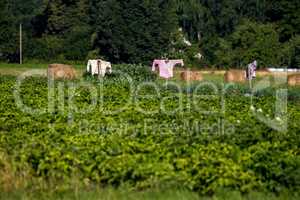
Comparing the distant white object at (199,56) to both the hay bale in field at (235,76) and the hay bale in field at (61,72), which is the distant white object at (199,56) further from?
the hay bale in field at (61,72)

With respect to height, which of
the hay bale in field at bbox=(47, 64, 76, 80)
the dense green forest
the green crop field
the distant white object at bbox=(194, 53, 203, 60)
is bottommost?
the green crop field

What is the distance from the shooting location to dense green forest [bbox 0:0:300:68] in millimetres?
70875

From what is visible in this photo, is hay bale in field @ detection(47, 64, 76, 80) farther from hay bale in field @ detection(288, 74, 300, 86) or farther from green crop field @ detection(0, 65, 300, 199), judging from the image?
green crop field @ detection(0, 65, 300, 199)

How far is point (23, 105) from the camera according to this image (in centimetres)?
1577

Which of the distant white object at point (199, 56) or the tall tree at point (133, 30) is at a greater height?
the tall tree at point (133, 30)

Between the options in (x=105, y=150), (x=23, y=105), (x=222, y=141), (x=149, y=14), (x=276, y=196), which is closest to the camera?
(x=276, y=196)

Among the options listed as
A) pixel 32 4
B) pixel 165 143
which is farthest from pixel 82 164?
pixel 32 4

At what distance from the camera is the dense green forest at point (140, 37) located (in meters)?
70.9

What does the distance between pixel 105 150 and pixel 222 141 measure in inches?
76.6

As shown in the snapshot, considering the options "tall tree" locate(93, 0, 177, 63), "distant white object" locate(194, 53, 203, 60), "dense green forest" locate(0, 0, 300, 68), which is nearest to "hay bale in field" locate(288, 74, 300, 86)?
"dense green forest" locate(0, 0, 300, 68)

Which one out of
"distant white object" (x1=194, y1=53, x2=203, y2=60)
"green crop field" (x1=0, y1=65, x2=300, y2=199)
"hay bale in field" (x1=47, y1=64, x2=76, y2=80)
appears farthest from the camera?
"distant white object" (x1=194, y1=53, x2=203, y2=60)

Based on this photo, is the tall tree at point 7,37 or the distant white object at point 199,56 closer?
the tall tree at point 7,37

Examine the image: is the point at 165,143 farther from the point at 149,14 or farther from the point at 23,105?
the point at 149,14

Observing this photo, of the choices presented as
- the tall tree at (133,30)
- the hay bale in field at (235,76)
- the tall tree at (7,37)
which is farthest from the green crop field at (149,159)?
the tall tree at (7,37)
